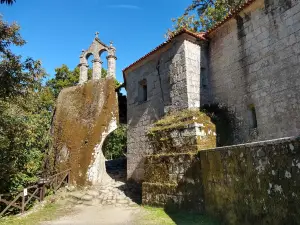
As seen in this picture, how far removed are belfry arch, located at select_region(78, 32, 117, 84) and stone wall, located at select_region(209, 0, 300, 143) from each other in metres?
6.56

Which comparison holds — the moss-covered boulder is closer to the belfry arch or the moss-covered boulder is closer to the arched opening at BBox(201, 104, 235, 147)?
the arched opening at BBox(201, 104, 235, 147)

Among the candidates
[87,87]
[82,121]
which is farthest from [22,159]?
[87,87]

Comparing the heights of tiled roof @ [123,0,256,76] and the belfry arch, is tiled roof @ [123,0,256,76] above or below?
below

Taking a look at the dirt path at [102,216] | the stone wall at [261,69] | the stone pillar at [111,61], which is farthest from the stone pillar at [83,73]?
the stone wall at [261,69]

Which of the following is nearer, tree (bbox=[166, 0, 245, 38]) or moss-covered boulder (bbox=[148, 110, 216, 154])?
moss-covered boulder (bbox=[148, 110, 216, 154])

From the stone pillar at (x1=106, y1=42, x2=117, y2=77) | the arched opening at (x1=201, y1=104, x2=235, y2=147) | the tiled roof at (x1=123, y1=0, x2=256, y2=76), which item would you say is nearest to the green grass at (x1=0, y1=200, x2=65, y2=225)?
the arched opening at (x1=201, y1=104, x2=235, y2=147)

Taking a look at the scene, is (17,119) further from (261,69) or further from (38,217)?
(261,69)

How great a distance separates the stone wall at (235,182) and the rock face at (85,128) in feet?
13.0

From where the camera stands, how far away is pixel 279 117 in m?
6.54

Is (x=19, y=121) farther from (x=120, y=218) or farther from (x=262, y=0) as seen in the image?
(x=262, y=0)

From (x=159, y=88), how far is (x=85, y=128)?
4038 millimetres

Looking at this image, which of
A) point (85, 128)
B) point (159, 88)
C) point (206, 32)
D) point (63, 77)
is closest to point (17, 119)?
point (85, 128)

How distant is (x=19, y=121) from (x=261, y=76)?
8612 millimetres

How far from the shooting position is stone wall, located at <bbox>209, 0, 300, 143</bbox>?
6340 mm
